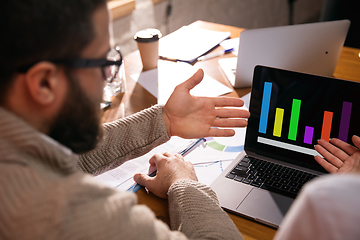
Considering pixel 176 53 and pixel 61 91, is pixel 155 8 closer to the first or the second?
pixel 176 53

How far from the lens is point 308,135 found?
85 cm

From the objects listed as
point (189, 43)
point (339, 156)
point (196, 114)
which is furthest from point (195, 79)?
point (189, 43)

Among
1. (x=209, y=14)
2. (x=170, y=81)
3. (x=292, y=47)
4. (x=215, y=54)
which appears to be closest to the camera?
(x=292, y=47)

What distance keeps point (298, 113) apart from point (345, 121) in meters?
0.12

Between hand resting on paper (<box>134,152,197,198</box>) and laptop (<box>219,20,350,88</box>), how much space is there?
58cm

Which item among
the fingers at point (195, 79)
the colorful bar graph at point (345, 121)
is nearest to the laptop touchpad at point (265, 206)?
the colorful bar graph at point (345, 121)

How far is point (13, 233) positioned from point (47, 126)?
0.61ft

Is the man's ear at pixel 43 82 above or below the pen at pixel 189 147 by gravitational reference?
above

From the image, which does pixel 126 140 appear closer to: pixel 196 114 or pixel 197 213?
pixel 196 114

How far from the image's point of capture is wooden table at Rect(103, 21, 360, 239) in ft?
2.29

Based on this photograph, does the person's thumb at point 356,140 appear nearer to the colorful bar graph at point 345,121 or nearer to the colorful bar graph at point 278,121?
the colorful bar graph at point 345,121

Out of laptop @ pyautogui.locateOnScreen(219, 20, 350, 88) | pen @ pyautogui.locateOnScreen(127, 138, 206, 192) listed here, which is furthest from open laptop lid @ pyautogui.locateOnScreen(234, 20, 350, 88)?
pen @ pyautogui.locateOnScreen(127, 138, 206, 192)

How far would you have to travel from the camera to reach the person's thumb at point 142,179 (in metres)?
0.82

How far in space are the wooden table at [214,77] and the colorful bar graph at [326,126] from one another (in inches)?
12.1
